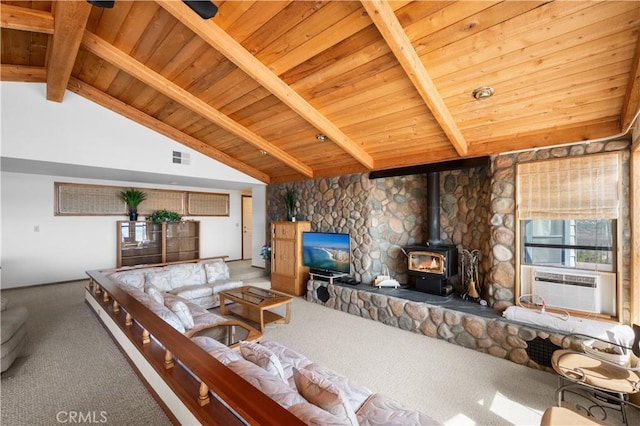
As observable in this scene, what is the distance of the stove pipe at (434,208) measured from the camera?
4.51 meters

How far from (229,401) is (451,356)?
2.86 m

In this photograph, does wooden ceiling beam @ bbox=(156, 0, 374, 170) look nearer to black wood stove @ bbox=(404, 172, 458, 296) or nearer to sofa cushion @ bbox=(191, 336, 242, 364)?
black wood stove @ bbox=(404, 172, 458, 296)

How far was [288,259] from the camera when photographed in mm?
5766

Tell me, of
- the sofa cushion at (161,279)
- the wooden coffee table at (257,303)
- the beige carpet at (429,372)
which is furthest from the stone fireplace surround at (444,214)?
the sofa cushion at (161,279)

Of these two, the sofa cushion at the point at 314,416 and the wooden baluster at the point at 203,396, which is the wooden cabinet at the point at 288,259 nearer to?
the wooden baluster at the point at 203,396

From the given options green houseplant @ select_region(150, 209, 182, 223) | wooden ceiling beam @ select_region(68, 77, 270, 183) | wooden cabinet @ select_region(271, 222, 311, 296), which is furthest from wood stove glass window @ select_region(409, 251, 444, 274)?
green houseplant @ select_region(150, 209, 182, 223)

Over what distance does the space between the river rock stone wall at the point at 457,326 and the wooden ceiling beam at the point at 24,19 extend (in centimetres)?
491

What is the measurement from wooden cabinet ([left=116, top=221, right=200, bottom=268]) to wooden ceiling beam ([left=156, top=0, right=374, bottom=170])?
17.2ft

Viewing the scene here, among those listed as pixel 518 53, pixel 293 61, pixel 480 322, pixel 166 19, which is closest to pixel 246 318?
pixel 480 322

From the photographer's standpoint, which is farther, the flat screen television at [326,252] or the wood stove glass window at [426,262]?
the flat screen television at [326,252]

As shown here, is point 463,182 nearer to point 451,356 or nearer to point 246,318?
point 451,356

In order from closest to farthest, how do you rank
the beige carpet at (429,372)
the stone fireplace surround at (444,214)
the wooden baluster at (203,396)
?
the wooden baluster at (203,396), the beige carpet at (429,372), the stone fireplace surround at (444,214)

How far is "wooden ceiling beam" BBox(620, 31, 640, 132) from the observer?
2.17 meters

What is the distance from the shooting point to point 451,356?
3145mm
